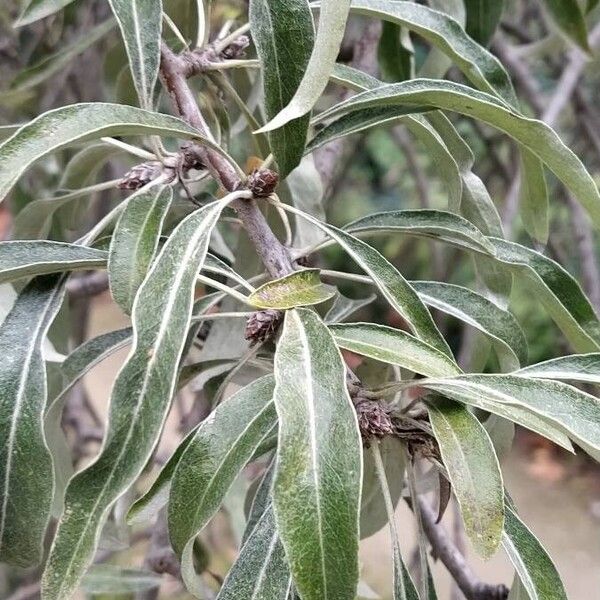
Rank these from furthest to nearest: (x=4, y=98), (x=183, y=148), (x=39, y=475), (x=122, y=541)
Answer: (x=4, y=98) < (x=122, y=541) < (x=183, y=148) < (x=39, y=475)

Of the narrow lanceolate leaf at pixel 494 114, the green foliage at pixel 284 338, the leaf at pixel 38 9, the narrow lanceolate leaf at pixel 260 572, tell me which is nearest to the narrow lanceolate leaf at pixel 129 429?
the green foliage at pixel 284 338

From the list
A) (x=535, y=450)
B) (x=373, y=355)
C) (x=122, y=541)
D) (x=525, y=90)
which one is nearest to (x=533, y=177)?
(x=373, y=355)

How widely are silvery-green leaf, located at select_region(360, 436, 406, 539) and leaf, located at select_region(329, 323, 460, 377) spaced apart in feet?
0.57

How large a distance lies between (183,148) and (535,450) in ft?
11.0

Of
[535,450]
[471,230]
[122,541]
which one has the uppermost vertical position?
[471,230]

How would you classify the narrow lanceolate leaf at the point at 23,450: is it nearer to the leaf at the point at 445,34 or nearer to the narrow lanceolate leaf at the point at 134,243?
the narrow lanceolate leaf at the point at 134,243

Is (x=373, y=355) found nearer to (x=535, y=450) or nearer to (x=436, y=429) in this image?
(x=436, y=429)

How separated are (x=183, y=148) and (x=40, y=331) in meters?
0.17

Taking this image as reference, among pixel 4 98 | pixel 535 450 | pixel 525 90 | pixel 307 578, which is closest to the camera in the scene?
pixel 307 578

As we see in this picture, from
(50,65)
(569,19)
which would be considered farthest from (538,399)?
(50,65)

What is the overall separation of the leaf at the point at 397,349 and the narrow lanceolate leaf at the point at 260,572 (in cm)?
12

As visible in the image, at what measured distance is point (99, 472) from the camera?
0.38 m

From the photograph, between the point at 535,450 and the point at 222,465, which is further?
the point at 535,450

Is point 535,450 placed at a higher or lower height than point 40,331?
lower
